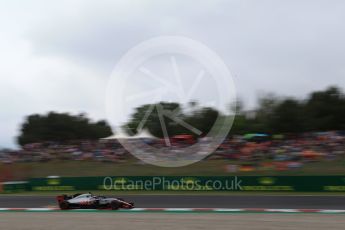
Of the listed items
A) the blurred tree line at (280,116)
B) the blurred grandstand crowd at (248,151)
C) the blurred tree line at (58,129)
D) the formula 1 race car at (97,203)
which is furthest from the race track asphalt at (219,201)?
the blurred tree line at (58,129)

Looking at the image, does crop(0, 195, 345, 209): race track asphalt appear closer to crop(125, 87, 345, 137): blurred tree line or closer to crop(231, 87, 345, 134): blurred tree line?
crop(125, 87, 345, 137): blurred tree line

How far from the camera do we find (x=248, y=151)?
29547mm

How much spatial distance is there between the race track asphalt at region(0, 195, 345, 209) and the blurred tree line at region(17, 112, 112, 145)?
54028 mm

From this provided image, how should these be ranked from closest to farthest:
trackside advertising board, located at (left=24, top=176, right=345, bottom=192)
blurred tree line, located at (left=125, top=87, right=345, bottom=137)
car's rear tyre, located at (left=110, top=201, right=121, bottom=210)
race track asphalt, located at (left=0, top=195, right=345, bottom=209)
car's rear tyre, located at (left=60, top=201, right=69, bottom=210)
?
car's rear tyre, located at (left=110, top=201, right=121, bottom=210), car's rear tyre, located at (left=60, top=201, right=69, bottom=210), race track asphalt, located at (left=0, top=195, right=345, bottom=209), trackside advertising board, located at (left=24, top=176, right=345, bottom=192), blurred tree line, located at (left=125, top=87, right=345, bottom=137)

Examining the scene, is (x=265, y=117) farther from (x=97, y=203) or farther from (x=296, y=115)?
(x=97, y=203)

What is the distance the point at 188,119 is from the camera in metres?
47.2

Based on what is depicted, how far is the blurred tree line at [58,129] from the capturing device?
74.3 metres

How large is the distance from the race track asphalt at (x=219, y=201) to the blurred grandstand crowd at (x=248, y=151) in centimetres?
778

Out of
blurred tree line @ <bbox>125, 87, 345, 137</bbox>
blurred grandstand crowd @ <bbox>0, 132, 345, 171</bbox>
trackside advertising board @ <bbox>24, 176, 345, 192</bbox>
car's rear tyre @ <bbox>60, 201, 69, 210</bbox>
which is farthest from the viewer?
blurred tree line @ <bbox>125, 87, 345, 137</bbox>

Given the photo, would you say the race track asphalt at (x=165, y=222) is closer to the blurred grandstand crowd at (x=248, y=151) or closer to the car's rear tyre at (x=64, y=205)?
the car's rear tyre at (x=64, y=205)

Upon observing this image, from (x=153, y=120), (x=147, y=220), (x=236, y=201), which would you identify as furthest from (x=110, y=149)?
(x=147, y=220)

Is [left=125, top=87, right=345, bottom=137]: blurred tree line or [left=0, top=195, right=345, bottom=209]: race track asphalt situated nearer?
[left=0, top=195, right=345, bottom=209]: race track asphalt

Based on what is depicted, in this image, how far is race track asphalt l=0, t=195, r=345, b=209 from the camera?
16.6 m

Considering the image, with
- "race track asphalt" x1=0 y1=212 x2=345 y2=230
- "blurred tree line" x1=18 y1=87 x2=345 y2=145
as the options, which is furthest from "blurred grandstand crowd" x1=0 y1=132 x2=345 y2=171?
"race track asphalt" x1=0 y1=212 x2=345 y2=230
